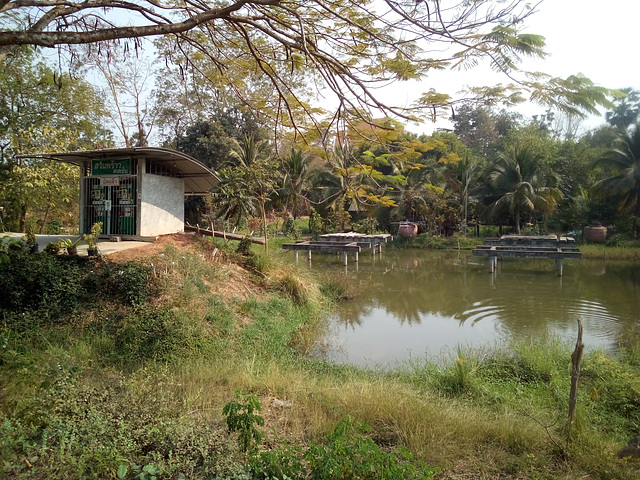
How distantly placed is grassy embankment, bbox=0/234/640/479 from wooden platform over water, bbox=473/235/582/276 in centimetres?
870

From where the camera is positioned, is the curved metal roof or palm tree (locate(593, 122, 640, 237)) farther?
palm tree (locate(593, 122, 640, 237))

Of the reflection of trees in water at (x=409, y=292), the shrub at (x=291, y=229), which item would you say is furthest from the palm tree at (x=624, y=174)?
the shrub at (x=291, y=229)

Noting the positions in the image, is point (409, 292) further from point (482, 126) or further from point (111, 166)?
point (482, 126)

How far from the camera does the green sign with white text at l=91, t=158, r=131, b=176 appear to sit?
995 cm

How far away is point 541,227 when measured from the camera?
77.5 feet

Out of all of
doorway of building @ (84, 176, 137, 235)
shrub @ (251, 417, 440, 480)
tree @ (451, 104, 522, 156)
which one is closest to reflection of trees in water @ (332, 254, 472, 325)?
doorway of building @ (84, 176, 137, 235)

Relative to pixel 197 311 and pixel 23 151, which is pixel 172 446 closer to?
pixel 197 311

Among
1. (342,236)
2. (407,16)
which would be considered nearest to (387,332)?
(407,16)

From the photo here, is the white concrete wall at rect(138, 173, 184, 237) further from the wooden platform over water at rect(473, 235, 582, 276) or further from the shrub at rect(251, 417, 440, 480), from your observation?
the wooden platform over water at rect(473, 235, 582, 276)

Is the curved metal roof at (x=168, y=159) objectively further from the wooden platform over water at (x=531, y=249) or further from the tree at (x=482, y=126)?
the tree at (x=482, y=126)

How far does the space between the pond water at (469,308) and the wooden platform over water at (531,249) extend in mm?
701

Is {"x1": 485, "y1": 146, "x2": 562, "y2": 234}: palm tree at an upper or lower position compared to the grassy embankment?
upper

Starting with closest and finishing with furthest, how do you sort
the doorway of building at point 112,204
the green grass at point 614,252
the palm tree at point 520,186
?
1. the doorway of building at point 112,204
2. the green grass at point 614,252
3. the palm tree at point 520,186

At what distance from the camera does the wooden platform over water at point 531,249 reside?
14.7 meters
